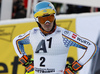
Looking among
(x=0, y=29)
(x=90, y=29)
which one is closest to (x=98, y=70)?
(x=90, y=29)

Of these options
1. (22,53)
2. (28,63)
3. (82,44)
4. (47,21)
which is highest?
(47,21)

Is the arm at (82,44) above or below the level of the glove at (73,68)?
above

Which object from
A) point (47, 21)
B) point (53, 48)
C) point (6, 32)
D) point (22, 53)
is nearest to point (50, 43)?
point (53, 48)

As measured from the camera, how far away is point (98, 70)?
577cm

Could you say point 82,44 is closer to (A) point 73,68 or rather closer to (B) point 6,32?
(A) point 73,68

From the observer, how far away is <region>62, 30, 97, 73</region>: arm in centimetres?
453

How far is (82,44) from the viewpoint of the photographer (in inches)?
182

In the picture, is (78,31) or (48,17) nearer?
(48,17)

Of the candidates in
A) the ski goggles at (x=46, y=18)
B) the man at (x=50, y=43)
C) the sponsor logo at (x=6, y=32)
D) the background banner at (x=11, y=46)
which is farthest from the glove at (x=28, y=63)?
the sponsor logo at (x=6, y=32)

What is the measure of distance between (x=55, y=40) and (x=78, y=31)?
1.82m

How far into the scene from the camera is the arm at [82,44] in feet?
14.9

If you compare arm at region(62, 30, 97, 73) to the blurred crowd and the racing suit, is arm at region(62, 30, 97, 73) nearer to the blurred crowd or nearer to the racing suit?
the racing suit

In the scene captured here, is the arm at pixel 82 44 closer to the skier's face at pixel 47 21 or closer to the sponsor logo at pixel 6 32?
the skier's face at pixel 47 21

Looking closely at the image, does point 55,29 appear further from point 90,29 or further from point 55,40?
point 90,29
